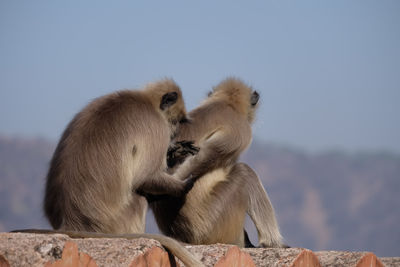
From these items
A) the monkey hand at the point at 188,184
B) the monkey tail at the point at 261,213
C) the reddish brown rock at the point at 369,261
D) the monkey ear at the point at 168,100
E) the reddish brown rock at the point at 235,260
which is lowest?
the monkey tail at the point at 261,213

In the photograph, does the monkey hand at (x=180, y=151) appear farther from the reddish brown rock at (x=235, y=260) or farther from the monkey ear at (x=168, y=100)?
the reddish brown rock at (x=235, y=260)

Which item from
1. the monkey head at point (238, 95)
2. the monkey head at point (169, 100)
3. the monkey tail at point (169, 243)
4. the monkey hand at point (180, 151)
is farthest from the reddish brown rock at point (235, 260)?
the monkey head at point (238, 95)

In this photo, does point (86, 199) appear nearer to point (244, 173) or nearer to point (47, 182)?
point (47, 182)

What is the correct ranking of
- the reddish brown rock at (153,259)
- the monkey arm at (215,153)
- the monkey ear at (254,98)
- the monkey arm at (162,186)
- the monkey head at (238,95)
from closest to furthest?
the reddish brown rock at (153,259), the monkey arm at (162,186), the monkey arm at (215,153), the monkey head at (238,95), the monkey ear at (254,98)

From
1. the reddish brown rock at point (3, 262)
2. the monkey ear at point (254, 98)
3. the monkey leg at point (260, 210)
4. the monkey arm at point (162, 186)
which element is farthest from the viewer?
the monkey ear at point (254, 98)

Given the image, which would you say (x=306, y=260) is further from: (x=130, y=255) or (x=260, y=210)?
(x=260, y=210)

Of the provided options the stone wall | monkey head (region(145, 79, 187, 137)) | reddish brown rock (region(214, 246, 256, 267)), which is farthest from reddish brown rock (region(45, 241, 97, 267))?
monkey head (region(145, 79, 187, 137))

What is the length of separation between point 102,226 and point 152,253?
0.89m

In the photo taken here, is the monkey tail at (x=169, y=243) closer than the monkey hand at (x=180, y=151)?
Yes

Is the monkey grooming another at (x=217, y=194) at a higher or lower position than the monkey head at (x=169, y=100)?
lower

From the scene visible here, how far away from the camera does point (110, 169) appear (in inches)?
148

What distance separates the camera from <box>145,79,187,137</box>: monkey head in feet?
14.6

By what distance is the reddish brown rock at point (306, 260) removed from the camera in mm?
3350

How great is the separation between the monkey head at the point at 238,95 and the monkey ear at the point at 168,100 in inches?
27.2
